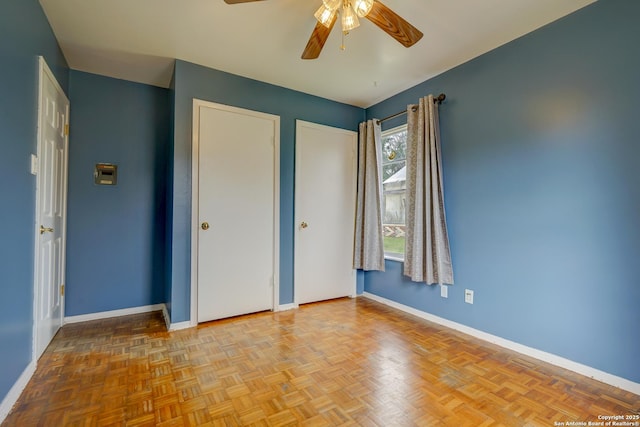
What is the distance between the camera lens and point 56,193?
244 cm

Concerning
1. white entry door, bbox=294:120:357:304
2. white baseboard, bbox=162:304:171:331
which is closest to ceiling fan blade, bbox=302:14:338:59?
white entry door, bbox=294:120:357:304

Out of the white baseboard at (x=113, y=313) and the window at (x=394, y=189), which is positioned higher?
the window at (x=394, y=189)

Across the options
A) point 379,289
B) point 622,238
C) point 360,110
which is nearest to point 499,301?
point 622,238

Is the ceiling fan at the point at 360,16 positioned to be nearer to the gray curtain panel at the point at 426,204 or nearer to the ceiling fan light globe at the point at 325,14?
the ceiling fan light globe at the point at 325,14

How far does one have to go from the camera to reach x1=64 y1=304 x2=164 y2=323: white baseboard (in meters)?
2.76

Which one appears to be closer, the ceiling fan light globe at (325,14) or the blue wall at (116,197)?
the ceiling fan light globe at (325,14)

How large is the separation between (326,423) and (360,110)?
11.1 feet

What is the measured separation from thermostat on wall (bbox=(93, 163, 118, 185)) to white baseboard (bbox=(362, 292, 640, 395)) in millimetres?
3325

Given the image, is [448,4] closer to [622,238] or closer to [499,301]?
[622,238]

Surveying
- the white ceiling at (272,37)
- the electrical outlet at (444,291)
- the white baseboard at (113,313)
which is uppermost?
the white ceiling at (272,37)

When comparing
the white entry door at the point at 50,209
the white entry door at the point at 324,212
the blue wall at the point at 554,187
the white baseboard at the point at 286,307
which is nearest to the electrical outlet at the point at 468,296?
the blue wall at the point at 554,187

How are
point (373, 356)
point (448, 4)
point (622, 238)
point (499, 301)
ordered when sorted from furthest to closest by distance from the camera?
point (499, 301) < point (373, 356) < point (448, 4) < point (622, 238)

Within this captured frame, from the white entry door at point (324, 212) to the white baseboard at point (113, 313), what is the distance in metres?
1.54

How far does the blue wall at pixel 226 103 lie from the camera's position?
2633 millimetres
